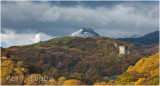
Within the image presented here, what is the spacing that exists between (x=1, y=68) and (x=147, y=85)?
1337 inches

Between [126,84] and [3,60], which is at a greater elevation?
[3,60]

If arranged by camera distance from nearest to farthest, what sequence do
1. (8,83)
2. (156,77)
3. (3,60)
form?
(156,77), (8,83), (3,60)

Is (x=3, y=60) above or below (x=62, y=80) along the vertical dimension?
above

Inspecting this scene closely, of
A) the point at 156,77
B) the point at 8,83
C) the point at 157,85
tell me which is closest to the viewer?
the point at 157,85

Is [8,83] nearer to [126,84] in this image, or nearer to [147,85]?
[126,84]

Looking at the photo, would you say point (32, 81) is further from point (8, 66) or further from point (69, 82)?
point (8, 66)

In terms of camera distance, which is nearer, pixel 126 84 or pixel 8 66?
pixel 126 84

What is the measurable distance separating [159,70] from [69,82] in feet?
56.6

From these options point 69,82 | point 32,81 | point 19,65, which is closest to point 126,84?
point 69,82

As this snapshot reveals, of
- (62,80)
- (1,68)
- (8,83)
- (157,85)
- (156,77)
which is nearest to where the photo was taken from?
(157,85)

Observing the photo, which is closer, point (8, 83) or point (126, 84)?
point (126, 84)

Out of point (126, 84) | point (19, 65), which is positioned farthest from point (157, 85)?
point (19, 65)

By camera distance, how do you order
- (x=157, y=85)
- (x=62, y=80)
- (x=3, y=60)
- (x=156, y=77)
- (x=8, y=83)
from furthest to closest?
(x=3, y=60), (x=62, y=80), (x=8, y=83), (x=156, y=77), (x=157, y=85)

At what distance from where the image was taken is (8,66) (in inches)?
2453
